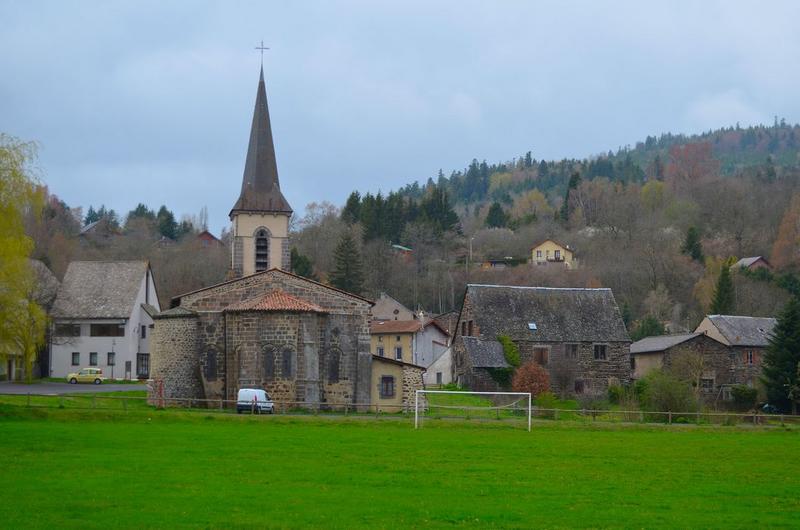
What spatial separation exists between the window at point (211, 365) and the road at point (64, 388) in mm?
7090

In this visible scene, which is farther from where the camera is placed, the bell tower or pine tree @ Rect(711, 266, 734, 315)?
pine tree @ Rect(711, 266, 734, 315)

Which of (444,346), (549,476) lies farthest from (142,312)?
(549,476)

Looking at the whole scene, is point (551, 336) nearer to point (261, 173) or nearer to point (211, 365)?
point (261, 173)

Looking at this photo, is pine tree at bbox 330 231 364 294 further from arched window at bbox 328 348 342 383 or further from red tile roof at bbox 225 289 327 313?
red tile roof at bbox 225 289 327 313

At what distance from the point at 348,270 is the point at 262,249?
40.9m

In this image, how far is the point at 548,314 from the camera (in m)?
70.8

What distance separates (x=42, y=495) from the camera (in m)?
19.1

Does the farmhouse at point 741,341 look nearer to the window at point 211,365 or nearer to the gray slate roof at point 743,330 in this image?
the gray slate roof at point 743,330

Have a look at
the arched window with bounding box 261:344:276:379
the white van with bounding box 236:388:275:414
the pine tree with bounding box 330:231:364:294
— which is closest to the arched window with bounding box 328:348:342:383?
the arched window with bounding box 261:344:276:379

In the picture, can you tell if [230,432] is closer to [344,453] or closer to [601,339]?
[344,453]

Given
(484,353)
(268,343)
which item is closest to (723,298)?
(484,353)

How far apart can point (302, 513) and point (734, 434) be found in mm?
27016

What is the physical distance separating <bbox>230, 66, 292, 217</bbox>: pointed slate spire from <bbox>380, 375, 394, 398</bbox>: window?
11397 mm

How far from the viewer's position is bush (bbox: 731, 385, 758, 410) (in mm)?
63406
